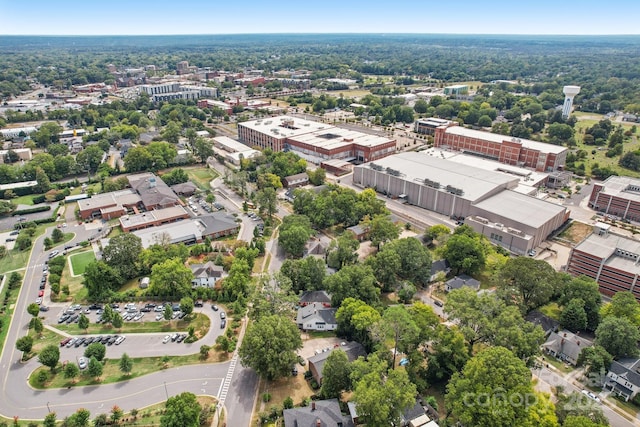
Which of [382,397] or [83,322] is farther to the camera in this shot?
[83,322]

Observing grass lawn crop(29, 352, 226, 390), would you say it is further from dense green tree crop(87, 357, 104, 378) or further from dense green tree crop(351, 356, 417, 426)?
dense green tree crop(351, 356, 417, 426)

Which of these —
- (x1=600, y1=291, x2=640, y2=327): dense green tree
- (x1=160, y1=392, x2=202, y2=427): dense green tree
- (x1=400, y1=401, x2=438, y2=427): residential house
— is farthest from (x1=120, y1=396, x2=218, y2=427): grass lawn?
(x1=600, y1=291, x2=640, y2=327): dense green tree

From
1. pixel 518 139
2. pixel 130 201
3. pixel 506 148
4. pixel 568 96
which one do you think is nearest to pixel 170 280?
pixel 130 201

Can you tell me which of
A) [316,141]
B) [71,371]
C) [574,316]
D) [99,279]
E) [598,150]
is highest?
[316,141]

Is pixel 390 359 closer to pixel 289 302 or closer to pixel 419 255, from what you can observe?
pixel 289 302

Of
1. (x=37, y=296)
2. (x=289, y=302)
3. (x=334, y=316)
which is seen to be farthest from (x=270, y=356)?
A: (x=37, y=296)

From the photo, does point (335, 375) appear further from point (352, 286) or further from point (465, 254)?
point (465, 254)

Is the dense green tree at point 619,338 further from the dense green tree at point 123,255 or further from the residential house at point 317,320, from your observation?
the dense green tree at point 123,255

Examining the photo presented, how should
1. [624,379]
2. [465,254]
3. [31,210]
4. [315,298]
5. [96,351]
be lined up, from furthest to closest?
1. [31,210]
2. [465,254]
3. [315,298]
4. [96,351]
5. [624,379]
